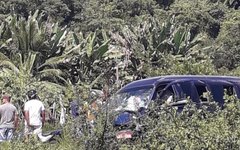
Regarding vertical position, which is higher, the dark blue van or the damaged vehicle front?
the damaged vehicle front

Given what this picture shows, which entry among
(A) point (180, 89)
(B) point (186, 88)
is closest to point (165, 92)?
(A) point (180, 89)

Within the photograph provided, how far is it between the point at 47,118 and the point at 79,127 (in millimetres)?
7426

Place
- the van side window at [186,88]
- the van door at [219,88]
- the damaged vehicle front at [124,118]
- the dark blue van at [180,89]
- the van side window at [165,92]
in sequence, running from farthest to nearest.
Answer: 1. the van door at [219,88]
2. the van side window at [186,88]
3. the van side window at [165,92]
4. the dark blue van at [180,89]
5. the damaged vehicle front at [124,118]


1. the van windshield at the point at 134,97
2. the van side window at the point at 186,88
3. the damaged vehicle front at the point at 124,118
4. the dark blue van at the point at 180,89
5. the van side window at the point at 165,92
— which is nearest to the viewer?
the damaged vehicle front at the point at 124,118

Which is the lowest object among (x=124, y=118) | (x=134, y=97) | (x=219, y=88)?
(x=219, y=88)

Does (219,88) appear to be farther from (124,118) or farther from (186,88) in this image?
(124,118)

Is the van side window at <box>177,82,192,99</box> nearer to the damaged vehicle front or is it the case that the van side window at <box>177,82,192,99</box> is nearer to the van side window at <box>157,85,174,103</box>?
the van side window at <box>157,85,174,103</box>

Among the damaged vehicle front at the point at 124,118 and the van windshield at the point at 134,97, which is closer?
the damaged vehicle front at the point at 124,118

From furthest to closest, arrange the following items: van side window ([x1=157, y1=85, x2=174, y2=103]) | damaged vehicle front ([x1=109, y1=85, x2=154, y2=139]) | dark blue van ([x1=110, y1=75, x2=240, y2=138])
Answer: van side window ([x1=157, y1=85, x2=174, y2=103]) < dark blue van ([x1=110, y1=75, x2=240, y2=138]) < damaged vehicle front ([x1=109, y1=85, x2=154, y2=139])

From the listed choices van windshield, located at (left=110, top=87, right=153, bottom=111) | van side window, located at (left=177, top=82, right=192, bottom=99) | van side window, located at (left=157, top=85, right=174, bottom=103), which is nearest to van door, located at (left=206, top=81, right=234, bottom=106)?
van side window, located at (left=177, top=82, right=192, bottom=99)

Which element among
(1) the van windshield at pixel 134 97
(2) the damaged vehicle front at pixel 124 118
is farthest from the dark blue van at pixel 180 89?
(2) the damaged vehicle front at pixel 124 118

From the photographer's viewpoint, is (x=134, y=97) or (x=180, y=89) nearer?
(x=134, y=97)

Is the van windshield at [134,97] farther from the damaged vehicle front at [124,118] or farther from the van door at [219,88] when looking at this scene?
the van door at [219,88]

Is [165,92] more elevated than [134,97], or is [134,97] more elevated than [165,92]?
[134,97]
